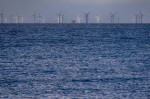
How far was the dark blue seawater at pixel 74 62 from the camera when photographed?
758 inches

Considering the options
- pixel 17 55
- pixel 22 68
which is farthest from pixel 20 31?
pixel 22 68

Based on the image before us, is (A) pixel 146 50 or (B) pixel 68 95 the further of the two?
(A) pixel 146 50

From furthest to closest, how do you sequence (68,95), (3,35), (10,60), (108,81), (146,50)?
(3,35)
(146,50)
(10,60)
(108,81)
(68,95)

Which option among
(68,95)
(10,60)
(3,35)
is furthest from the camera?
(3,35)

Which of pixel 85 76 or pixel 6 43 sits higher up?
pixel 6 43

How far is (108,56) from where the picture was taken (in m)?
23.9

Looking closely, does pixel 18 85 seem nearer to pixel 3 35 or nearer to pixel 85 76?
pixel 85 76

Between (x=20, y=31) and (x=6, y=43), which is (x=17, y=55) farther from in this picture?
(x=20, y=31)

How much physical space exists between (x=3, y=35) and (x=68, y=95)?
12.1 m

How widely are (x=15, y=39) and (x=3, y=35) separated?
192 cm

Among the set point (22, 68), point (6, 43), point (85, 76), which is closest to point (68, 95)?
point (85, 76)

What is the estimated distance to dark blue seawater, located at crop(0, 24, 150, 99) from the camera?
63.2 feet

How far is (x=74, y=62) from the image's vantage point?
22.8m

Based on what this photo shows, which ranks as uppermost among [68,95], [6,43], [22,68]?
[6,43]
